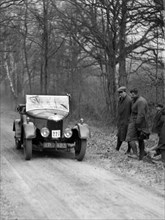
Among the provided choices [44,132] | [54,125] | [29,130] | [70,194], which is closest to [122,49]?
[54,125]

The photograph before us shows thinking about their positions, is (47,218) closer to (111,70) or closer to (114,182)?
(114,182)

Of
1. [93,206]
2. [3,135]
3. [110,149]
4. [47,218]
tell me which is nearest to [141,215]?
[93,206]

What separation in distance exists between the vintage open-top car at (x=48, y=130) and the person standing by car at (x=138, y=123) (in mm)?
1260

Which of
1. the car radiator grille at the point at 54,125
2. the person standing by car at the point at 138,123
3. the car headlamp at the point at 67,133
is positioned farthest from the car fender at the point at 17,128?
the person standing by car at the point at 138,123

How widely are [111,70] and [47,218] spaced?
1348 cm

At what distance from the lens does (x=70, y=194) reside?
23.5 ft

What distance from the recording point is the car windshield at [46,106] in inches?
460

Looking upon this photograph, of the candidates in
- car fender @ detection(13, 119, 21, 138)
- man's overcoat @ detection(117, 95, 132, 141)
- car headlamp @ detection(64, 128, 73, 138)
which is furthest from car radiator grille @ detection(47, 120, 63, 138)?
man's overcoat @ detection(117, 95, 132, 141)

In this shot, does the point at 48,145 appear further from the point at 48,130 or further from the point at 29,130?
the point at 29,130

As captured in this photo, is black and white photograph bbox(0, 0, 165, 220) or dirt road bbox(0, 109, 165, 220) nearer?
dirt road bbox(0, 109, 165, 220)

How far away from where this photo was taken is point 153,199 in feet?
22.3

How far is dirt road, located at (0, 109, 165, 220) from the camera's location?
241 inches

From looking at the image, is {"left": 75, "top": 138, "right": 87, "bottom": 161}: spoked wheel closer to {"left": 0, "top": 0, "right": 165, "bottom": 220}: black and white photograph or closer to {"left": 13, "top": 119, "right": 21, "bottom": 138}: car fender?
{"left": 0, "top": 0, "right": 165, "bottom": 220}: black and white photograph

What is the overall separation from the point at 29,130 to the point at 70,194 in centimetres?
387
